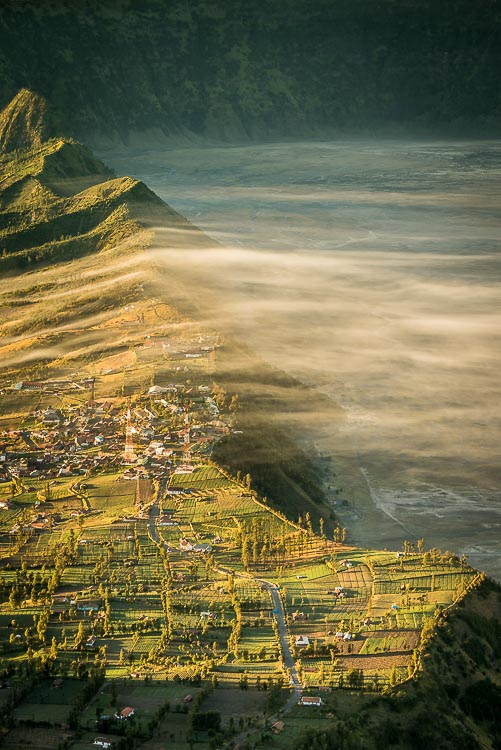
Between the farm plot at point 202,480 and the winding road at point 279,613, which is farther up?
the farm plot at point 202,480

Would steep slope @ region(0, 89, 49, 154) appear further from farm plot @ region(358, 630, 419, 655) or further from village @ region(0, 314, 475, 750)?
farm plot @ region(358, 630, 419, 655)

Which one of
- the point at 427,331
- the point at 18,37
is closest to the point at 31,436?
the point at 427,331

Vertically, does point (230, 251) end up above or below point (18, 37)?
below

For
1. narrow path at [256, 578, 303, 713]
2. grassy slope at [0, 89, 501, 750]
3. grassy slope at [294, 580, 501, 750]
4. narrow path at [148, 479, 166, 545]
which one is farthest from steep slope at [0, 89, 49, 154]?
grassy slope at [294, 580, 501, 750]

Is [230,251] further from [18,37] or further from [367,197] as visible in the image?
[18,37]

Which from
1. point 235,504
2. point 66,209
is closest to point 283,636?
point 235,504

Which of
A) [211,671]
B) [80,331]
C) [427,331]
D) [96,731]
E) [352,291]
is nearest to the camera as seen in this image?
[96,731]

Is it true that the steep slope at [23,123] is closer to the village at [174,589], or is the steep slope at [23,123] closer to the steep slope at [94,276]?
the steep slope at [94,276]

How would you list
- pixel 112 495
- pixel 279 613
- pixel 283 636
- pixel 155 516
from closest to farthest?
pixel 283 636
pixel 279 613
pixel 155 516
pixel 112 495

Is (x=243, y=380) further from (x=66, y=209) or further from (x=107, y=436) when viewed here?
(x=66, y=209)

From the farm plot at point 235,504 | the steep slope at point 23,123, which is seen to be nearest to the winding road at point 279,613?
the farm plot at point 235,504

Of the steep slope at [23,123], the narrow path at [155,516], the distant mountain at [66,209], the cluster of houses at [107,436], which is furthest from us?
the steep slope at [23,123]
